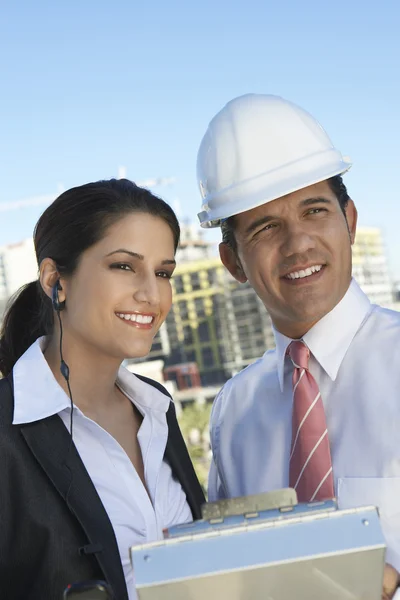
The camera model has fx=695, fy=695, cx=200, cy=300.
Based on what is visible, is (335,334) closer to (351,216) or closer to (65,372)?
(351,216)

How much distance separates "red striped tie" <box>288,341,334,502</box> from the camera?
181 cm

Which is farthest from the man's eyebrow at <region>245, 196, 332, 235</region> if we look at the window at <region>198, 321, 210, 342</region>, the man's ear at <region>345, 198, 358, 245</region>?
the window at <region>198, 321, 210, 342</region>

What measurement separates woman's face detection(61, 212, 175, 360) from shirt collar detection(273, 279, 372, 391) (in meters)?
0.51

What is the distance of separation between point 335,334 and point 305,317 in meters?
0.10

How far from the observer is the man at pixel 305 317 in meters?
1.84

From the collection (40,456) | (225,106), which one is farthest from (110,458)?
Answer: (225,106)

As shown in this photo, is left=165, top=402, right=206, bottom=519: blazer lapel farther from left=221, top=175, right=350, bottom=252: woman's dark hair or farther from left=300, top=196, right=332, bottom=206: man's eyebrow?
left=300, top=196, right=332, bottom=206: man's eyebrow

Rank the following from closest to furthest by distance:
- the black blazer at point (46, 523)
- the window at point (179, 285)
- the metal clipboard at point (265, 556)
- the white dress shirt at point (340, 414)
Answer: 1. the metal clipboard at point (265, 556)
2. the black blazer at point (46, 523)
3. the white dress shirt at point (340, 414)
4. the window at point (179, 285)

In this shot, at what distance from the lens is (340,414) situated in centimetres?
193

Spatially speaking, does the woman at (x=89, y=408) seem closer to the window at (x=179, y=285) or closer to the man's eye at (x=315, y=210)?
the man's eye at (x=315, y=210)

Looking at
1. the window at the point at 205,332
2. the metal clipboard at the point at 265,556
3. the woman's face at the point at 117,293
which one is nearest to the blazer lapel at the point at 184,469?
the woman's face at the point at 117,293

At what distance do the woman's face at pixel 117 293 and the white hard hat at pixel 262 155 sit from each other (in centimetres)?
24

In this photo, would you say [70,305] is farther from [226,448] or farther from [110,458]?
[226,448]

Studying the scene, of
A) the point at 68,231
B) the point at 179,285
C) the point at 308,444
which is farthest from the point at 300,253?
the point at 179,285
